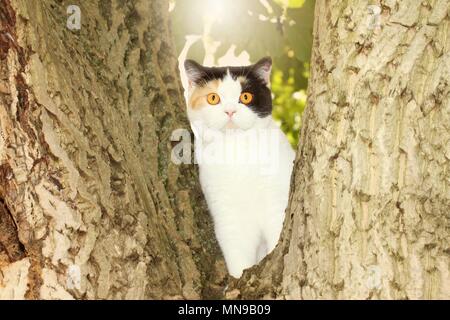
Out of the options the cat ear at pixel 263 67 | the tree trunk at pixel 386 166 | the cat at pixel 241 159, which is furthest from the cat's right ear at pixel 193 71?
the tree trunk at pixel 386 166

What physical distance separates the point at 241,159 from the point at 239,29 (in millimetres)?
1066

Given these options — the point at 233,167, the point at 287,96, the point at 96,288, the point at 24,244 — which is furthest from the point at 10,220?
the point at 287,96

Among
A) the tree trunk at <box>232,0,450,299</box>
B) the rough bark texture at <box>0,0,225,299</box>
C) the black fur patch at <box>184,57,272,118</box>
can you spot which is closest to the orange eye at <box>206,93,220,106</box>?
the black fur patch at <box>184,57,272,118</box>

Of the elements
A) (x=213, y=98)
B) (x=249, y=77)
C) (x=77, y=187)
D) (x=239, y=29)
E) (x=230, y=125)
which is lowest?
(x=77, y=187)

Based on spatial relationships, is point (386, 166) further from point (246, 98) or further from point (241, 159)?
point (246, 98)

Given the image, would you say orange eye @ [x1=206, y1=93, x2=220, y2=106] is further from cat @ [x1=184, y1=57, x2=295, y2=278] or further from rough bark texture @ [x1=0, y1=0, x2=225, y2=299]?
rough bark texture @ [x1=0, y1=0, x2=225, y2=299]

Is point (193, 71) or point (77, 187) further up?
point (193, 71)

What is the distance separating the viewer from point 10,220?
216cm

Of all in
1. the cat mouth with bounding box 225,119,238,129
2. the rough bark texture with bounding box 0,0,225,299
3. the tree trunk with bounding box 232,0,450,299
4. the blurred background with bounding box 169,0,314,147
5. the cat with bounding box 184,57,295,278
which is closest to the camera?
the tree trunk with bounding box 232,0,450,299

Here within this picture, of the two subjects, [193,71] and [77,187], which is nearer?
[77,187]

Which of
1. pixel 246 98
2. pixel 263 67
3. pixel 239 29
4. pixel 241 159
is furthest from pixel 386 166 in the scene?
pixel 239 29

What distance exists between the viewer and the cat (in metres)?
2.87

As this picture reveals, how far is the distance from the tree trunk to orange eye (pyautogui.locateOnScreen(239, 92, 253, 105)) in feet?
3.83

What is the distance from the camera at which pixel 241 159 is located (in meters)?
3.04
